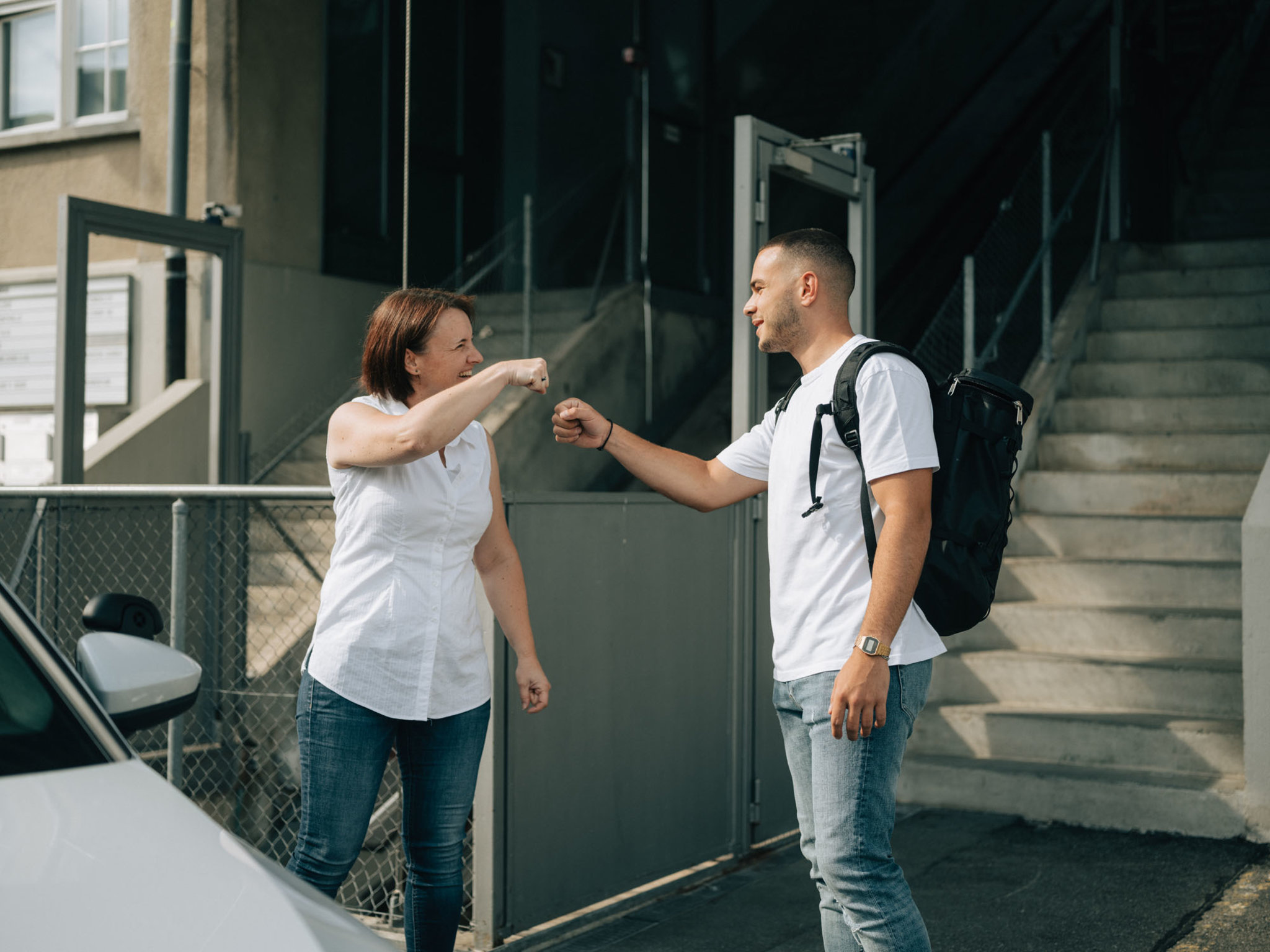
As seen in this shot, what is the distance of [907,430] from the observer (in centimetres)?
276

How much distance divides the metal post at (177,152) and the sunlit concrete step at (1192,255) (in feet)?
20.0

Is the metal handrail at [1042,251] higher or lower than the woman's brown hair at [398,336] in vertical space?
higher

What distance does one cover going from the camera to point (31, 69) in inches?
398

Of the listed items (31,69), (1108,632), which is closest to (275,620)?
(1108,632)

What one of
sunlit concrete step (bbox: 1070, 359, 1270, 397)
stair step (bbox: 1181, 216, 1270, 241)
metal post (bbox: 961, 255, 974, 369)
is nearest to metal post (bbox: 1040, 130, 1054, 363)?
sunlit concrete step (bbox: 1070, 359, 1270, 397)

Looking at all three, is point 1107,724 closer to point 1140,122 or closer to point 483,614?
point 483,614

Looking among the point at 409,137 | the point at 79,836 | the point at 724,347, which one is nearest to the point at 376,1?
the point at 409,137

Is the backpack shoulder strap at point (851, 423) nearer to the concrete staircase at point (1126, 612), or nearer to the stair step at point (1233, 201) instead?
the concrete staircase at point (1126, 612)

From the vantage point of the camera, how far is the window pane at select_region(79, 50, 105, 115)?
31.9 ft

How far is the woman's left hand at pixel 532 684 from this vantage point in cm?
321

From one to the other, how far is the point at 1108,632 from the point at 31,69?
27.8 ft

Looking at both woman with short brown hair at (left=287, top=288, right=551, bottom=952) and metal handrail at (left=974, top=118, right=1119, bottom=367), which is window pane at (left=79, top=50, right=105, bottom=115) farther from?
woman with short brown hair at (left=287, top=288, right=551, bottom=952)

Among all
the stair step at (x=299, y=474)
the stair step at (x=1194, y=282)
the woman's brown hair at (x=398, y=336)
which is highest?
the stair step at (x=1194, y=282)

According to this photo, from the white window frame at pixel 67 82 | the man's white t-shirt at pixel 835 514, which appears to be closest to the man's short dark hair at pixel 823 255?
the man's white t-shirt at pixel 835 514
